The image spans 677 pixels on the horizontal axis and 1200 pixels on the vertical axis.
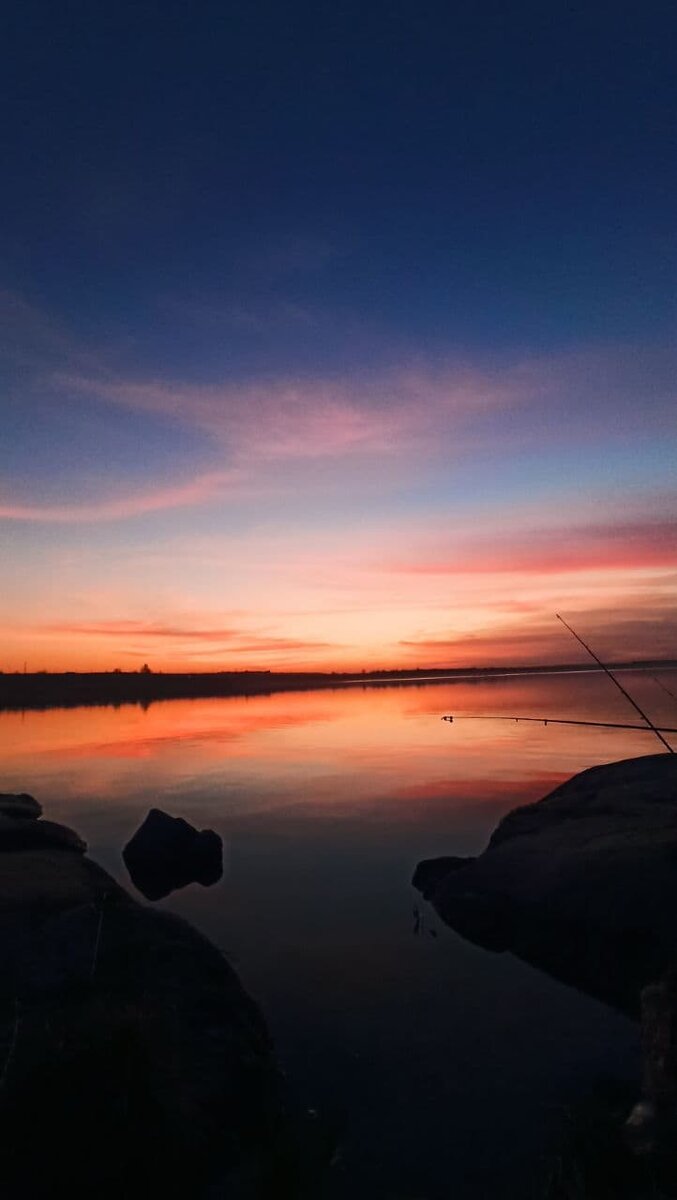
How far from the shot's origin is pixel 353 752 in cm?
4162

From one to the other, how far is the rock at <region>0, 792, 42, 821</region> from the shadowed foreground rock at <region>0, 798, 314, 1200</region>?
10.5 m

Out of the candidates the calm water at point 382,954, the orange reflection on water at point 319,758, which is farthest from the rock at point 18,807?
the orange reflection on water at point 319,758

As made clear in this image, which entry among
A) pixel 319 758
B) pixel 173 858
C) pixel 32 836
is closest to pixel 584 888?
pixel 173 858

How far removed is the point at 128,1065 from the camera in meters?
6.79

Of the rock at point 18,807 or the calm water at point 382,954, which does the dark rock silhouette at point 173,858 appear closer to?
the calm water at point 382,954

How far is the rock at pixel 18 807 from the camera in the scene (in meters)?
20.9

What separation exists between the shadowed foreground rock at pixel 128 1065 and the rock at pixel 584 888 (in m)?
5.45

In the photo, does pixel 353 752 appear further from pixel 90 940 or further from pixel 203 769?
pixel 90 940

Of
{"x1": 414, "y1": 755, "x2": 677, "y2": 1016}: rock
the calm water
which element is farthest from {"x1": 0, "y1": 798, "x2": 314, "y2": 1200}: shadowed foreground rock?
{"x1": 414, "y1": 755, "x2": 677, "y2": 1016}: rock

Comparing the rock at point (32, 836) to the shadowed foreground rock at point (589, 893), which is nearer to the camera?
the shadowed foreground rock at point (589, 893)

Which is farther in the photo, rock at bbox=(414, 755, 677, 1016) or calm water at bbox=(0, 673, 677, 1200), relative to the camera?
rock at bbox=(414, 755, 677, 1016)

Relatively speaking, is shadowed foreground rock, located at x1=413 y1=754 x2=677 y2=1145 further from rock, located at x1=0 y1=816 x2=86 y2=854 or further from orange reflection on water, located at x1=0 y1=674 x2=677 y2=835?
orange reflection on water, located at x1=0 y1=674 x2=677 y2=835

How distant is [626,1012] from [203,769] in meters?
28.8

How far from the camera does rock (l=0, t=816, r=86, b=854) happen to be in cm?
1648
